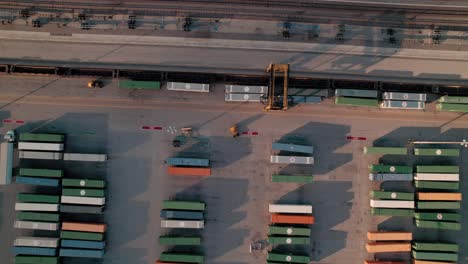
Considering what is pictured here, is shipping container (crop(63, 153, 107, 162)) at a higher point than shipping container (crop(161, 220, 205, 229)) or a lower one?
higher

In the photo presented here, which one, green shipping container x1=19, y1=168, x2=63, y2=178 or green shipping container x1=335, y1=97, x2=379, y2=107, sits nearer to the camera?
green shipping container x1=19, y1=168, x2=63, y2=178

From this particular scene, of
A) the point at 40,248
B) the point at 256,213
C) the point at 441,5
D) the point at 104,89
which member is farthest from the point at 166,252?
the point at 441,5

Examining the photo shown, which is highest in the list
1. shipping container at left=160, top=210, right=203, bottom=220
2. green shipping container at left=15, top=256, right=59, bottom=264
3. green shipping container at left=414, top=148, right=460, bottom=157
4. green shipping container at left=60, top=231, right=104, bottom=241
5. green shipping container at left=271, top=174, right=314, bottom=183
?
green shipping container at left=414, top=148, right=460, bottom=157

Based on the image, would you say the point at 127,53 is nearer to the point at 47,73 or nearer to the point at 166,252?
the point at 47,73

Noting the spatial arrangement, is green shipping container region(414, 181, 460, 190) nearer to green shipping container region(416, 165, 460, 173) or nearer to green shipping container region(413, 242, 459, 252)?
green shipping container region(416, 165, 460, 173)

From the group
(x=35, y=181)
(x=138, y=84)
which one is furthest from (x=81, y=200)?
(x=138, y=84)

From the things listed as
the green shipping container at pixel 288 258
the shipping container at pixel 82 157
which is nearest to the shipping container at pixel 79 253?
the shipping container at pixel 82 157

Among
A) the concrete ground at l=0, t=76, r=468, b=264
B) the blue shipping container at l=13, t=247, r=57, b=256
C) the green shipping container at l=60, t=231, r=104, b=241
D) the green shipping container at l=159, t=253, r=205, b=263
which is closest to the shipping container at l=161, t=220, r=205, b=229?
the concrete ground at l=0, t=76, r=468, b=264
